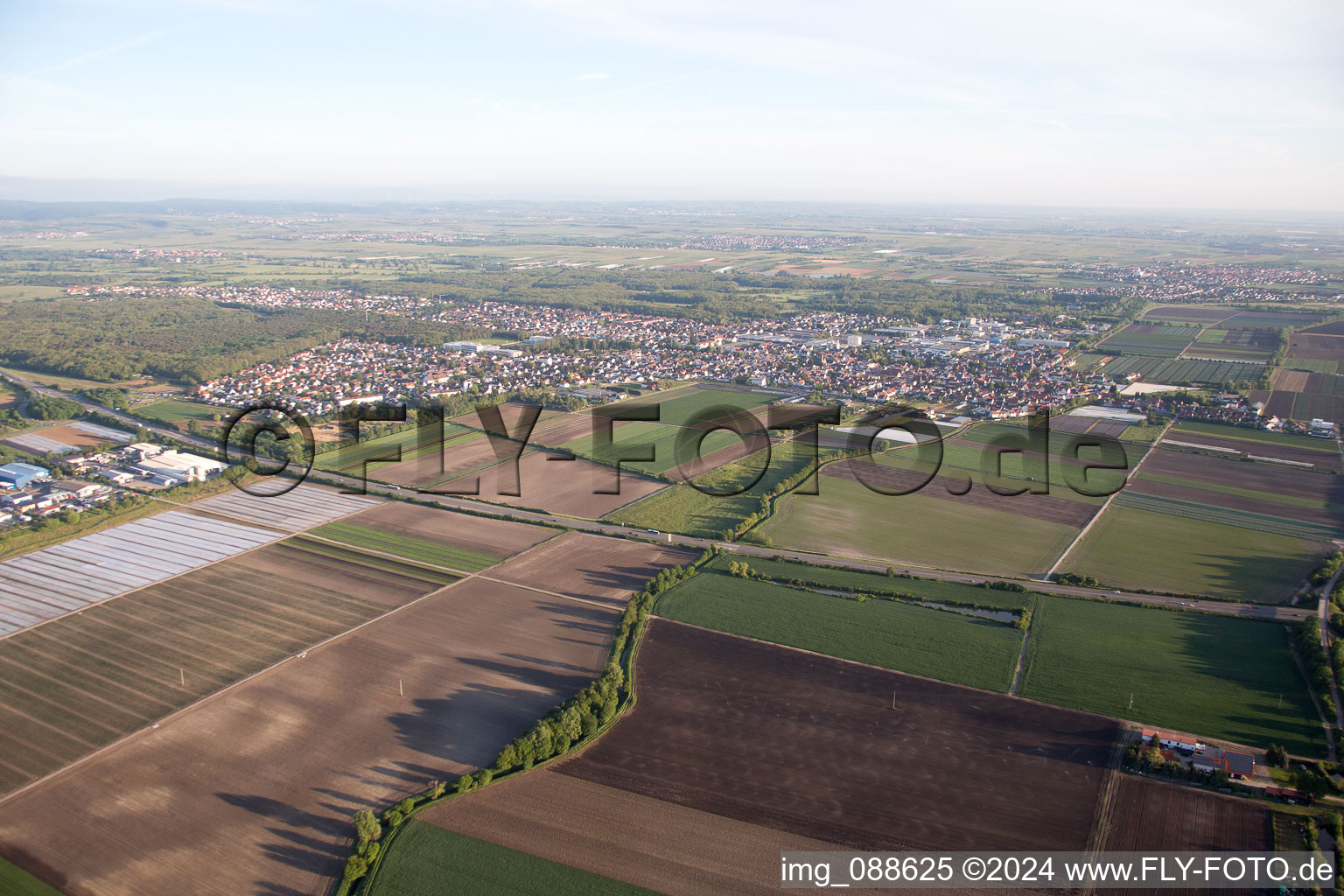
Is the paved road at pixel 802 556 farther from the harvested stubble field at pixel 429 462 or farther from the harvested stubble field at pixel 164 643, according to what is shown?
the harvested stubble field at pixel 164 643

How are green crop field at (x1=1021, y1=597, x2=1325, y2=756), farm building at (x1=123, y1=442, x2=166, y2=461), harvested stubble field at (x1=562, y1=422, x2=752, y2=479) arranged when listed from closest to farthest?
1. green crop field at (x1=1021, y1=597, x2=1325, y2=756)
2. farm building at (x1=123, y1=442, x2=166, y2=461)
3. harvested stubble field at (x1=562, y1=422, x2=752, y2=479)

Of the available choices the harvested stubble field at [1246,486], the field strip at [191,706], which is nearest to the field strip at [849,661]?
the field strip at [191,706]

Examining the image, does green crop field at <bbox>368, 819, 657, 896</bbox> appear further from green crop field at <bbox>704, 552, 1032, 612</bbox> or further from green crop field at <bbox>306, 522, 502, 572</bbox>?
green crop field at <bbox>704, 552, 1032, 612</bbox>

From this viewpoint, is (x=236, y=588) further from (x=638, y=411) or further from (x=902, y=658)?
(x=638, y=411)

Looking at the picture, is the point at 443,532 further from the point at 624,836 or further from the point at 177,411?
the point at 177,411

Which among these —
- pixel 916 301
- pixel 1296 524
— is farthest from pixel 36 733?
pixel 916 301

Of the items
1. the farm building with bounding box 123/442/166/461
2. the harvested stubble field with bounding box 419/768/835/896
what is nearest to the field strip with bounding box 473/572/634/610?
the harvested stubble field with bounding box 419/768/835/896
